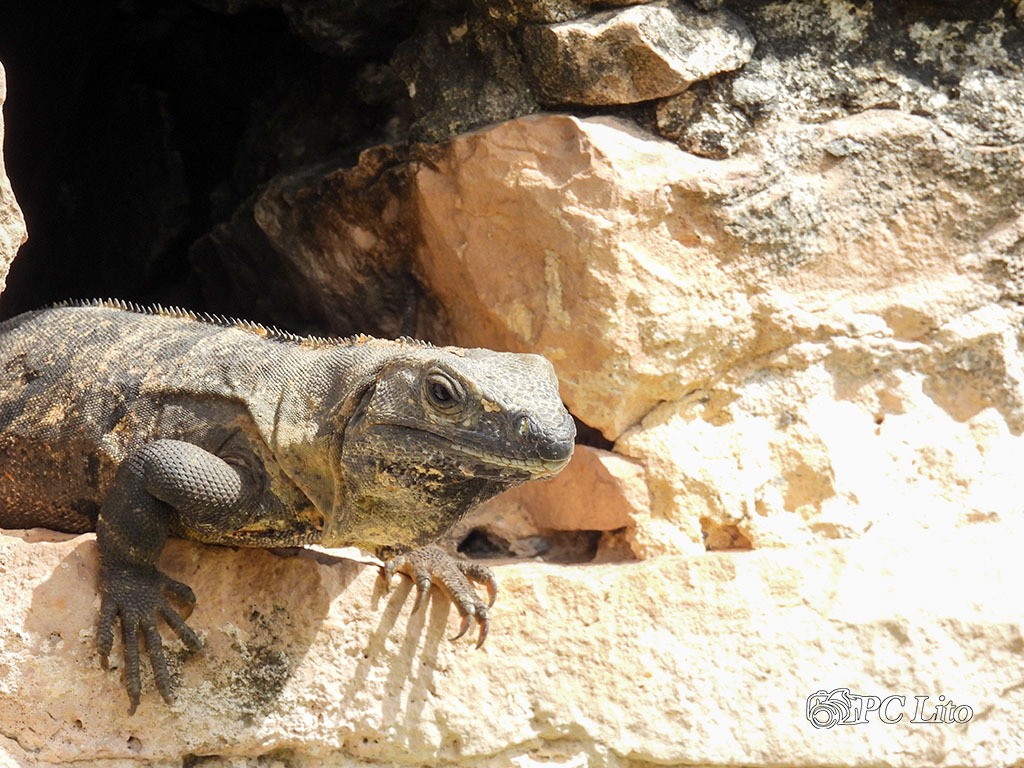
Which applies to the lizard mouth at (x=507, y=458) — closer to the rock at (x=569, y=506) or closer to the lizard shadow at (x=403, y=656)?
the lizard shadow at (x=403, y=656)

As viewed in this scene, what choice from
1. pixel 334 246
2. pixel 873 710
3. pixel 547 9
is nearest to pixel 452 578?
pixel 873 710

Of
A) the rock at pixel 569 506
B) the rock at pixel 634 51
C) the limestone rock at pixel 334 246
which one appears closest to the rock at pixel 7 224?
the limestone rock at pixel 334 246

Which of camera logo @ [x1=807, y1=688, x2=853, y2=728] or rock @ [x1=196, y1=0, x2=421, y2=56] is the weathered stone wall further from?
camera logo @ [x1=807, y1=688, x2=853, y2=728]

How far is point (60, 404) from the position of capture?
4.72 metres

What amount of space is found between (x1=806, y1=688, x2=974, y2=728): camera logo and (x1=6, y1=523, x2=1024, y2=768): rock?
0.05 ft

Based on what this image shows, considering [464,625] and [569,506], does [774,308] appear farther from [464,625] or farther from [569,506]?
[464,625]

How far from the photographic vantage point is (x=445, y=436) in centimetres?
387

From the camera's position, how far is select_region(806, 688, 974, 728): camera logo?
4422mm

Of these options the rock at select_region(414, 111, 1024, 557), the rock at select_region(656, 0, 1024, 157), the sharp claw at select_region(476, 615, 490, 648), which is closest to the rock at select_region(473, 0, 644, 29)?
the rock at select_region(414, 111, 1024, 557)

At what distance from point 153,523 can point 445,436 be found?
3.60 ft

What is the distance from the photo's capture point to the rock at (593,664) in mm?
4277

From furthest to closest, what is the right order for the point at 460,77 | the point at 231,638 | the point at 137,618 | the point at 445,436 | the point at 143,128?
the point at 143,128
the point at 460,77
the point at 231,638
the point at 137,618
the point at 445,436

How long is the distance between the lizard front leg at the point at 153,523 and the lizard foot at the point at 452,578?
69cm

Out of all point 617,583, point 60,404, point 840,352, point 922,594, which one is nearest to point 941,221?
point 840,352
